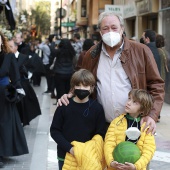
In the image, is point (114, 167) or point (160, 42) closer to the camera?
point (114, 167)

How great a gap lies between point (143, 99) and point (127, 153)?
1.57 feet

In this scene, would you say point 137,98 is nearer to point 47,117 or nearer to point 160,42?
point 160,42

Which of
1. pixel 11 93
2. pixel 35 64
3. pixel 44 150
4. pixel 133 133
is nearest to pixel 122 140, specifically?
pixel 133 133

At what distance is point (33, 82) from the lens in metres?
19.9

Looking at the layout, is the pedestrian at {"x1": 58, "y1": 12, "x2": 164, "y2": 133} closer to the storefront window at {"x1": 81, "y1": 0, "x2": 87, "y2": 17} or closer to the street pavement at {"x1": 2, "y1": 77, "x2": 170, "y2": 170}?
the street pavement at {"x1": 2, "y1": 77, "x2": 170, "y2": 170}

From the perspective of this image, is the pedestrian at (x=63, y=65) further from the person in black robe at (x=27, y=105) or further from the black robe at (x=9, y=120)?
the black robe at (x=9, y=120)

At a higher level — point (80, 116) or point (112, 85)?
point (112, 85)

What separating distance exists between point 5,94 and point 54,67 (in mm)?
6410

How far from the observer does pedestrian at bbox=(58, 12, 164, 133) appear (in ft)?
13.0

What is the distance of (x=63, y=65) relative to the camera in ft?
41.8

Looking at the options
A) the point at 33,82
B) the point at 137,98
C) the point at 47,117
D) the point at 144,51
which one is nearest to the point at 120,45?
the point at 144,51

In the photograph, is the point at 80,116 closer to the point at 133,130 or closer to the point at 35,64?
the point at 133,130

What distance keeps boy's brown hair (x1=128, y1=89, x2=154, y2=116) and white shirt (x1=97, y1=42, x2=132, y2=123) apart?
0.53 feet

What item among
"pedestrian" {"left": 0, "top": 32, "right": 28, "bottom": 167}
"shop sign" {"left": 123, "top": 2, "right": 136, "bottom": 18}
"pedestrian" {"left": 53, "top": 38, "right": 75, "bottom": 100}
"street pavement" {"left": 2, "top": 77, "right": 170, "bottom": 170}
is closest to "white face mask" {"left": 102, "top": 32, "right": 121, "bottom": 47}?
"pedestrian" {"left": 0, "top": 32, "right": 28, "bottom": 167}
